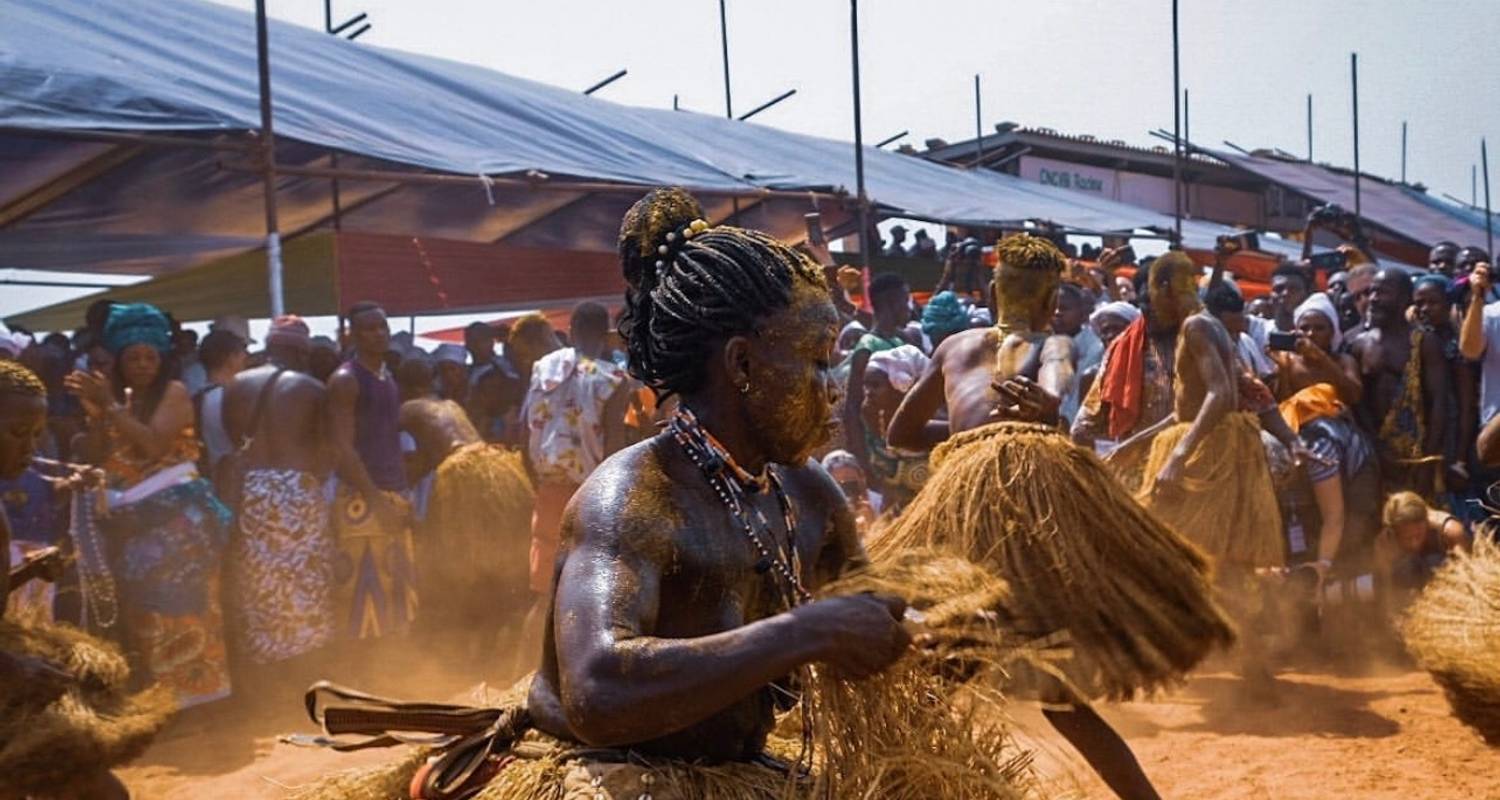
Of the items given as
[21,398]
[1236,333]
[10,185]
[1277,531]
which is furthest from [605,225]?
[21,398]

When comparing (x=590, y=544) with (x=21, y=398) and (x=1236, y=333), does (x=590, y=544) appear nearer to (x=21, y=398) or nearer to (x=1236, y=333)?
(x=21, y=398)

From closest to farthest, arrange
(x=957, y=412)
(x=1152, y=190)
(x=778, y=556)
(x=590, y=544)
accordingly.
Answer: (x=590, y=544) < (x=778, y=556) < (x=957, y=412) < (x=1152, y=190)

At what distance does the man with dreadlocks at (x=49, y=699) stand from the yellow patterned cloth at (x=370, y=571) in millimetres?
3097

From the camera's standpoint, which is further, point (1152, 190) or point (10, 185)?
point (1152, 190)

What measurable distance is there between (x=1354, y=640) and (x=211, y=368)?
21.4 feet

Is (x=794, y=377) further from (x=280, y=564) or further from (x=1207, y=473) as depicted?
(x=280, y=564)

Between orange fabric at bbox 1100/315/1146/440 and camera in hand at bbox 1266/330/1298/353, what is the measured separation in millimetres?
2016

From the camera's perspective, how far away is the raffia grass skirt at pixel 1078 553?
163 inches

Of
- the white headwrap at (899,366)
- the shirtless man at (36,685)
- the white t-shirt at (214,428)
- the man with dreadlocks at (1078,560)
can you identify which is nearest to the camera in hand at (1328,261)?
the white headwrap at (899,366)

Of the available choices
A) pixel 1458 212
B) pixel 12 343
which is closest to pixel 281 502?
pixel 12 343

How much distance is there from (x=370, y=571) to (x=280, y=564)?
69cm

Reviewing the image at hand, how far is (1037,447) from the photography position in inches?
170

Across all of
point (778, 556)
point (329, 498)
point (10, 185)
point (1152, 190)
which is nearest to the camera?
point (778, 556)

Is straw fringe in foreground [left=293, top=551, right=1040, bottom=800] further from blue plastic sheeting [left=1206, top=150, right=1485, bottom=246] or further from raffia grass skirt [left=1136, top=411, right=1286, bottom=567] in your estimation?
blue plastic sheeting [left=1206, top=150, right=1485, bottom=246]
